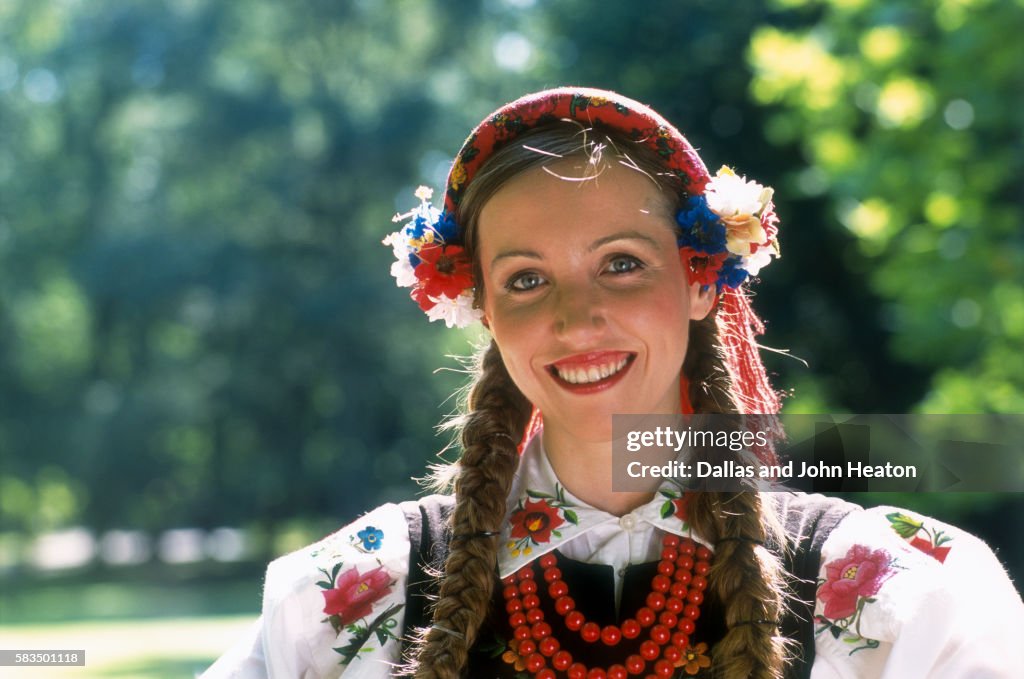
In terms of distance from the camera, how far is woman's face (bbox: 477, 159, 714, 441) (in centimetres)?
185

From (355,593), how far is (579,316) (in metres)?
0.53

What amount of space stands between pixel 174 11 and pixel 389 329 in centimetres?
764

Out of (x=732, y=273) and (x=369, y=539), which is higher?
(x=732, y=273)

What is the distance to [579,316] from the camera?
1837mm

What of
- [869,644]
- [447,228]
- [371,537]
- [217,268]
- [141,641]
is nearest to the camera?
[869,644]

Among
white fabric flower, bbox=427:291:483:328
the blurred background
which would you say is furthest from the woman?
the blurred background

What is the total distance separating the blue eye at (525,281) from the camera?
1904mm

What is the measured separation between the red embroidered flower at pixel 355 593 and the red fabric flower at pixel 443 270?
1.51ft

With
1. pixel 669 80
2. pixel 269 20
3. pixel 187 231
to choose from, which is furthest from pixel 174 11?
pixel 669 80

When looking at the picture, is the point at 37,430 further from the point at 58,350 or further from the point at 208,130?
the point at 208,130

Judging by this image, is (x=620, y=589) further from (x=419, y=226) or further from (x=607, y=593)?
(x=419, y=226)

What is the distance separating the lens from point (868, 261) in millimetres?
11000

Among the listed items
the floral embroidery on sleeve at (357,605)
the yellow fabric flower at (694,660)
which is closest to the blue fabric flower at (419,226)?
the floral embroidery on sleeve at (357,605)

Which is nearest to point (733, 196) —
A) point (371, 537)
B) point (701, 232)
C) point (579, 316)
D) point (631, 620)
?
point (701, 232)
